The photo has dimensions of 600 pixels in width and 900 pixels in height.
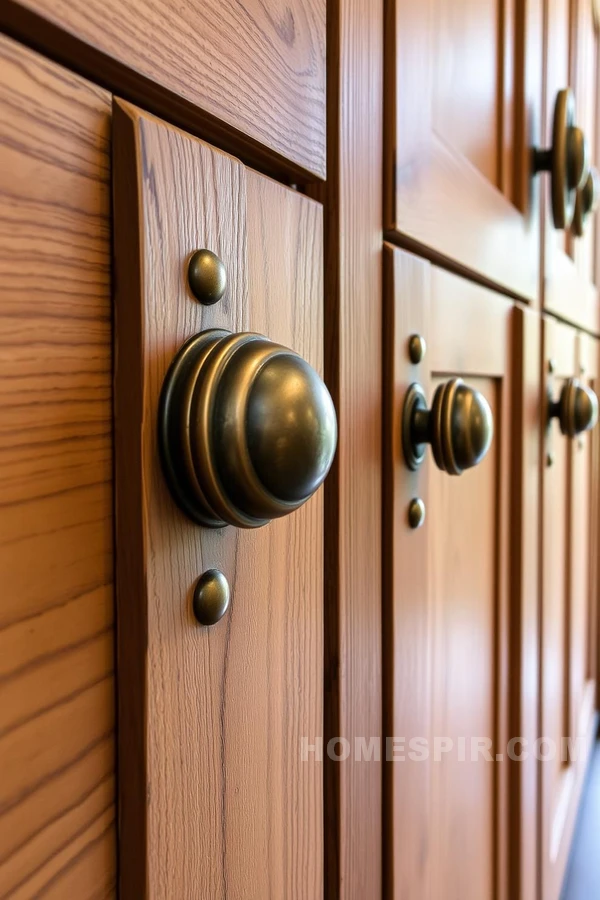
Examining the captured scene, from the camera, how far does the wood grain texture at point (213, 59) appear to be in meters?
0.14

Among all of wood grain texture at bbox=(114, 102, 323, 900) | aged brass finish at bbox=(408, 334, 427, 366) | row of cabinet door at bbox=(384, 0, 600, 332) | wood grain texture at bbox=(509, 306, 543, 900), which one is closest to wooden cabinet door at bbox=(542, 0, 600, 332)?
row of cabinet door at bbox=(384, 0, 600, 332)

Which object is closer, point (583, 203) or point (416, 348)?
point (416, 348)

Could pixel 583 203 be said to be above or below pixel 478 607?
above

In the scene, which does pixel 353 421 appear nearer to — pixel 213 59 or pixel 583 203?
pixel 213 59

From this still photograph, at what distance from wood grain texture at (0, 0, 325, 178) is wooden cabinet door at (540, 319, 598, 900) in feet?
1.51

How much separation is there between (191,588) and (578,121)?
948mm

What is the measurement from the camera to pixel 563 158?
1.87 feet

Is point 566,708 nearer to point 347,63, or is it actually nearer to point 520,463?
point 520,463

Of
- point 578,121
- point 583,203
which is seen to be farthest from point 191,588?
point 578,121

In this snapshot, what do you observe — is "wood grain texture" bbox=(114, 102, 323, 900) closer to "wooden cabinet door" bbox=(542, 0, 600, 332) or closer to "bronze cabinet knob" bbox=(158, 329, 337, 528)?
"bronze cabinet knob" bbox=(158, 329, 337, 528)

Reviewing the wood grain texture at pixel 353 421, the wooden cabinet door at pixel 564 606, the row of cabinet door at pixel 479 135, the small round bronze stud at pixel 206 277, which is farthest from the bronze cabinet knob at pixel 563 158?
the small round bronze stud at pixel 206 277

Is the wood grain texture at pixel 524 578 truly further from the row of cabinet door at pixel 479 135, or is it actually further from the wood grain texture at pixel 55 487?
the wood grain texture at pixel 55 487

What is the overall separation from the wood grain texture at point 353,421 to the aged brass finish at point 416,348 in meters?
0.03

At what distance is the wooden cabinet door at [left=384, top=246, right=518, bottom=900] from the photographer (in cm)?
32
